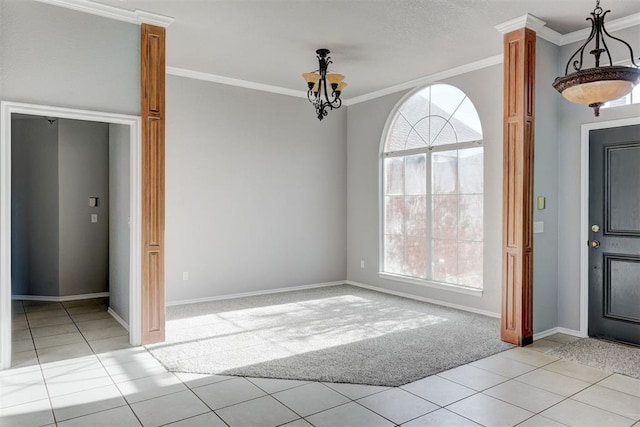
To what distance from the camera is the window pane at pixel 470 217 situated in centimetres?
543

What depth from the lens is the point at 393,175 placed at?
6.61 metres

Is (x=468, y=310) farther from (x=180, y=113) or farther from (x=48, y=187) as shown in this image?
(x=48, y=187)

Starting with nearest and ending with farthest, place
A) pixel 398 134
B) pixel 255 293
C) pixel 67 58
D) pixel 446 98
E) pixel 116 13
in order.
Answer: pixel 67 58, pixel 116 13, pixel 446 98, pixel 255 293, pixel 398 134

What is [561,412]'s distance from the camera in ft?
9.12

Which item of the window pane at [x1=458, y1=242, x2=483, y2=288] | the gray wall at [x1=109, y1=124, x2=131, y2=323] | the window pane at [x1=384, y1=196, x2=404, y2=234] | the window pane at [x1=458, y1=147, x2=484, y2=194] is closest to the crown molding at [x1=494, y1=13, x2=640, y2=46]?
the window pane at [x1=458, y1=147, x2=484, y2=194]

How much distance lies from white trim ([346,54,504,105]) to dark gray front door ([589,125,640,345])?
149cm

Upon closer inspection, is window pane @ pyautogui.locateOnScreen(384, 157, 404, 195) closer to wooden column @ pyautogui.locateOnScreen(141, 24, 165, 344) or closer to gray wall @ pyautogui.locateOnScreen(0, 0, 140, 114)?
wooden column @ pyautogui.locateOnScreen(141, 24, 165, 344)

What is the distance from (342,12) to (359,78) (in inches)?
81.7

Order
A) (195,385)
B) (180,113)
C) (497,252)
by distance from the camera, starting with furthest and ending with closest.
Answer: (180,113) < (497,252) < (195,385)

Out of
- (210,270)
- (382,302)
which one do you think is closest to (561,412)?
(382,302)

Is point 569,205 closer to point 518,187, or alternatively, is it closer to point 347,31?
point 518,187

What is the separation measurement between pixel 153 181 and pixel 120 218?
3.36ft

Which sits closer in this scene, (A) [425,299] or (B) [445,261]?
(B) [445,261]

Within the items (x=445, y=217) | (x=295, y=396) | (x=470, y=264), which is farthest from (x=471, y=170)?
(x=295, y=396)
